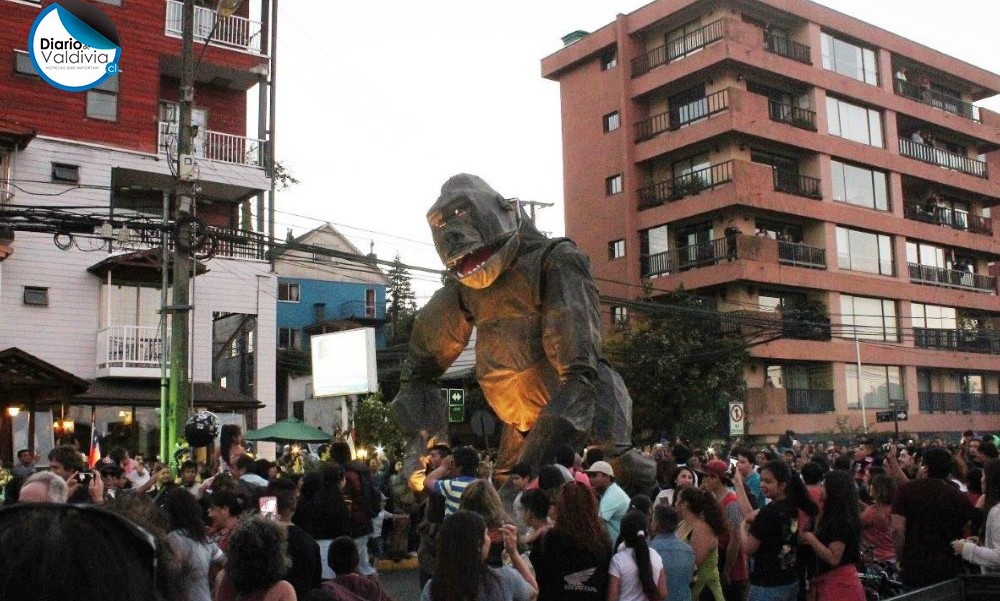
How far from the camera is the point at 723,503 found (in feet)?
27.9

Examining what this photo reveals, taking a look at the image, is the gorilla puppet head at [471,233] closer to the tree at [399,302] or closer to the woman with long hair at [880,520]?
the woman with long hair at [880,520]

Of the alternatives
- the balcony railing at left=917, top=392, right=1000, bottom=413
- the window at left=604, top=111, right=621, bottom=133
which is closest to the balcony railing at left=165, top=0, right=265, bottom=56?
the window at left=604, top=111, right=621, bottom=133

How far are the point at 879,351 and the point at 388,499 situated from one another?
31.3 meters

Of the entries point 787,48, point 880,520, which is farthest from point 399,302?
point 880,520

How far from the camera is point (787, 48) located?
3866cm

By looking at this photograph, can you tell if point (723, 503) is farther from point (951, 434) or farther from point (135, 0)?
point (951, 434)

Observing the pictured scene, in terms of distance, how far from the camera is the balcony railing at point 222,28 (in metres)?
28.8

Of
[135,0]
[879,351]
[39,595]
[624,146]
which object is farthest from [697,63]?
[39,595]

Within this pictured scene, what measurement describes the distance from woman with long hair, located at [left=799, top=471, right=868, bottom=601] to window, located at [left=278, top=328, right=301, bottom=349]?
1883 inches

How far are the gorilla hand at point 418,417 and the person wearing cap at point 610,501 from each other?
3560 millimetres

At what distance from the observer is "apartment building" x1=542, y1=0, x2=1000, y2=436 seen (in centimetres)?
3606

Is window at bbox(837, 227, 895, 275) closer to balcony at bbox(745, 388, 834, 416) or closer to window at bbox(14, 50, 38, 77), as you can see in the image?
balcony at bbox(745, 388, 834, 416)

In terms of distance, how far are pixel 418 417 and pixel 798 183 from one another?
29.3 meters

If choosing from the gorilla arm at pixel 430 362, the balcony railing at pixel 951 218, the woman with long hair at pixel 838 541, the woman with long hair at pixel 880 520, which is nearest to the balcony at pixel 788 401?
the balcony railing at pixel 951 218
